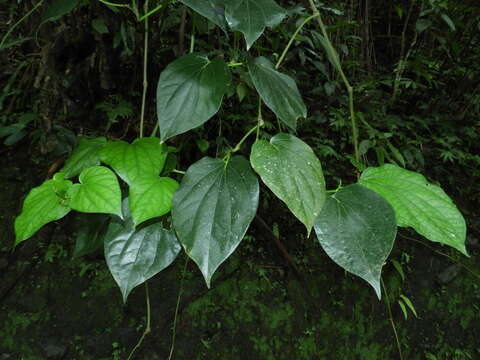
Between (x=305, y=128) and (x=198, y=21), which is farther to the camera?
(x=305, y=128)

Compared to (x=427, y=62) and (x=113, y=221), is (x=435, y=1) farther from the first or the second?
(x=113, y=221)

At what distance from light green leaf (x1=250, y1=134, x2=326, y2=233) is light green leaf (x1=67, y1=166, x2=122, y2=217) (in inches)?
8.0

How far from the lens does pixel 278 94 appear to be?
490mm

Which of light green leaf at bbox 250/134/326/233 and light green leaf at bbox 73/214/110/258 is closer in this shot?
light green leaf at bbox 250/134/326/233

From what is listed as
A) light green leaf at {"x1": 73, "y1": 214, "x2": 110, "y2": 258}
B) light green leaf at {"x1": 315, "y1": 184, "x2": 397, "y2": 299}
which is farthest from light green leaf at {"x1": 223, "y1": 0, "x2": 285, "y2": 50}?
light green leaf at {"x1": 73, "y1": 214, "x2": 110, "y2": 258}

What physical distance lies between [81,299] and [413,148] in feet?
4.58

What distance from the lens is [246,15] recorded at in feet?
1.42

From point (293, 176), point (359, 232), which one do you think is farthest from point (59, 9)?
point (359, 232)

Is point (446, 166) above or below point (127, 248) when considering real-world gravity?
below

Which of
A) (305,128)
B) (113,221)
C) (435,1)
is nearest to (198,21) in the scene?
(113,221)

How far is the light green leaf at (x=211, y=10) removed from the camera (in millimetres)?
457

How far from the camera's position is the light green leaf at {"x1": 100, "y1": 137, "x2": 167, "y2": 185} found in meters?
0.48

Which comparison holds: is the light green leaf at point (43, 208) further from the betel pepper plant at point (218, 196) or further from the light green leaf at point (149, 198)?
the light green leaf at point (149, 198)

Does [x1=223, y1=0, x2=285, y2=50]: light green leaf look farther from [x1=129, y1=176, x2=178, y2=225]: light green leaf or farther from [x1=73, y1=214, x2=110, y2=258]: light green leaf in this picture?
[x1=73, y1=214, x2=110, y2=258]: light green leaf
